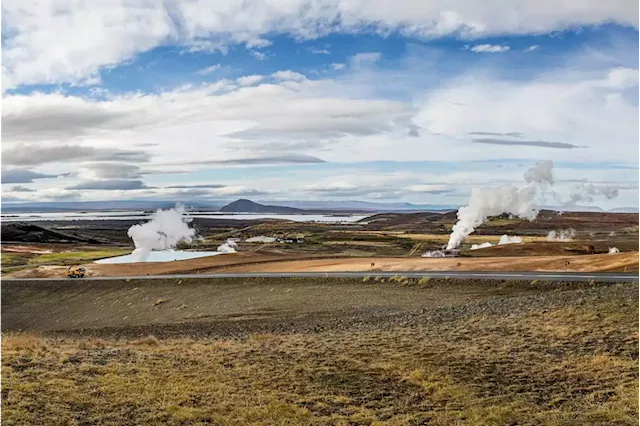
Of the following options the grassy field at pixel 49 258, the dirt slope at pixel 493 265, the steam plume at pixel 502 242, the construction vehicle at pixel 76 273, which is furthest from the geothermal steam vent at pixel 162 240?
the steam plume at pixel 502 242

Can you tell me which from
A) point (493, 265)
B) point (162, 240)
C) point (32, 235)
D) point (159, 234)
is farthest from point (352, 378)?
point (32, 235)

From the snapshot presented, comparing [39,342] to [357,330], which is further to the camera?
[357,330]

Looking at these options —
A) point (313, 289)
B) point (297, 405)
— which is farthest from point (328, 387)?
point (313, 289)

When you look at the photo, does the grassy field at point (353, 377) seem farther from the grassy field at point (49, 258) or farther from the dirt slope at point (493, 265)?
the grassy field at point (49, 258)

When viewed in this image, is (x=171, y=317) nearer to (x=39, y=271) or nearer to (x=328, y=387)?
(x=328, y=387)

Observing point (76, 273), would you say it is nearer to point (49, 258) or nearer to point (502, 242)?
point (49, 258)

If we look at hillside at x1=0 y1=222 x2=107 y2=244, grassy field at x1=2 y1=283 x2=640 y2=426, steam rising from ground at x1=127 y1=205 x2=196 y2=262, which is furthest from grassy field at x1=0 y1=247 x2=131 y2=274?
grassy field at x1=2 y1=283 x2=640 y2=426

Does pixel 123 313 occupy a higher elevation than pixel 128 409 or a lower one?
lower
